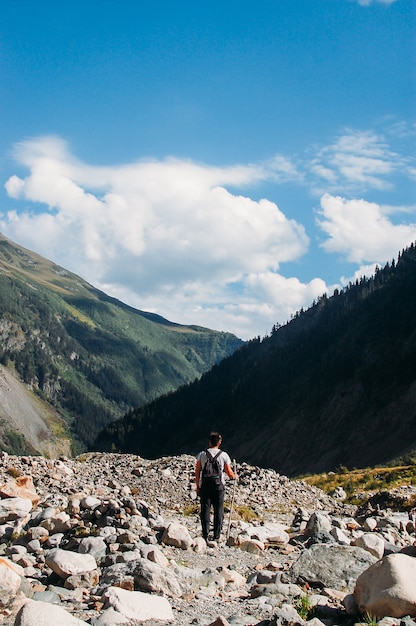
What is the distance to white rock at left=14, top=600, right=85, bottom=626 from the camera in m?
7.20

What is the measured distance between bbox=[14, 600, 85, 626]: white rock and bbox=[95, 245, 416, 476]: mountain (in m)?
74.9

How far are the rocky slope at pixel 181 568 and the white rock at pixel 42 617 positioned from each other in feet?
0.05

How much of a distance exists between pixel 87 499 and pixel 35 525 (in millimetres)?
2495

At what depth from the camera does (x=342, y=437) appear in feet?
352

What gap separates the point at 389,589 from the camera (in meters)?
7.78

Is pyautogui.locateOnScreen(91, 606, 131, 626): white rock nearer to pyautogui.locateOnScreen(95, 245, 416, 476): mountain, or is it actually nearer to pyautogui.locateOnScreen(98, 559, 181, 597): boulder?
pyautogui.locateOnScreen(98, 559, 181, 597): boulder

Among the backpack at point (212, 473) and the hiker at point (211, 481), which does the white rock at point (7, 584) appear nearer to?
the hiker at point (211, 481)

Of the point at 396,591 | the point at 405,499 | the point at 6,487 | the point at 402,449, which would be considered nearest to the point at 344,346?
the point at 402,449

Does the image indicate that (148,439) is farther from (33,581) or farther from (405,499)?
(33,581)

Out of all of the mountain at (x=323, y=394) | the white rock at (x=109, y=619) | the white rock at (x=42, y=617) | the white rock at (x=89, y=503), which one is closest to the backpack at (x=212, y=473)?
the white rock at (x=89, y=503)

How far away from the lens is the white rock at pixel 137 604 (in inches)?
331

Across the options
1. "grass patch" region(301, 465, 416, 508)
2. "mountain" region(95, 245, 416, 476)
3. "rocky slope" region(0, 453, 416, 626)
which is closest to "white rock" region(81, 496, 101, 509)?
"rocky slope" region(0, 453, 416, 626)

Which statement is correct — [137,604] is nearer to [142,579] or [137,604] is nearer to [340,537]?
[142,579]

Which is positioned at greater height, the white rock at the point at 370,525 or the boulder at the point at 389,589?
the boulder at the point at 389,589
